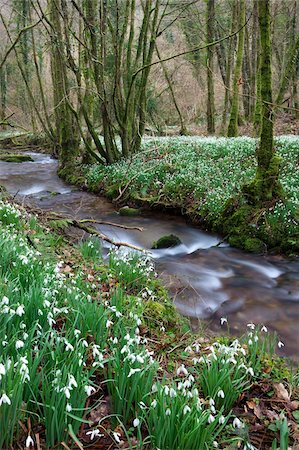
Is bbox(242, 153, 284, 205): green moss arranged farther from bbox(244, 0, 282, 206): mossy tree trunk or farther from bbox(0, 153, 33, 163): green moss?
bbox(0, 153, 33, 163): green moss

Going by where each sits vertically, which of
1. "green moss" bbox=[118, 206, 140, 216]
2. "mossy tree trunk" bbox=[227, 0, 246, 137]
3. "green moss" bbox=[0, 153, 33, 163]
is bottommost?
"green moss" bbox=[118, 206, 140, 216]

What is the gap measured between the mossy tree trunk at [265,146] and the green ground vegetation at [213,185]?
21cm

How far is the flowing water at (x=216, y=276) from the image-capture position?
19.5 ft

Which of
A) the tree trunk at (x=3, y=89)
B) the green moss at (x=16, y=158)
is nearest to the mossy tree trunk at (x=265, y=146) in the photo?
the green moss at (x=16, y=158)

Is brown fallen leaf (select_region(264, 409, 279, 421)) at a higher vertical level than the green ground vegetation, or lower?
lower

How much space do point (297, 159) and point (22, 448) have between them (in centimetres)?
1092

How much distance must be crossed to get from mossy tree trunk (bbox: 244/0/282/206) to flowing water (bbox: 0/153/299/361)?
4.51ft

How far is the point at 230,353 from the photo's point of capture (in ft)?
10.1

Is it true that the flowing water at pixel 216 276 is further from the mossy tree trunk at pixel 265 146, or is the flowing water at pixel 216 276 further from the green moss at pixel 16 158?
the green moss at pixel 16 158

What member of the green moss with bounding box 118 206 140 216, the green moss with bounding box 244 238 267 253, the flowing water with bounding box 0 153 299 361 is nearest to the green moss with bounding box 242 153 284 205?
the green moss with bounding box 244 238 267 253

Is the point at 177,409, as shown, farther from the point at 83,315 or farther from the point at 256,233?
the point at 256,233

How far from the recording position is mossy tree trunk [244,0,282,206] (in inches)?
315

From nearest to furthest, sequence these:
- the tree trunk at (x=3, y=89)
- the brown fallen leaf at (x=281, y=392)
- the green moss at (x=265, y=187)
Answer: the brown fallen leaf at (x=281, y=392) < the green moss at (x=265, y=187) < the tree trunk at (x=3, y=89)

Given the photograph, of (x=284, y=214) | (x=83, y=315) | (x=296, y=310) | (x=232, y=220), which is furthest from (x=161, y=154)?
(x=83, y=315)
